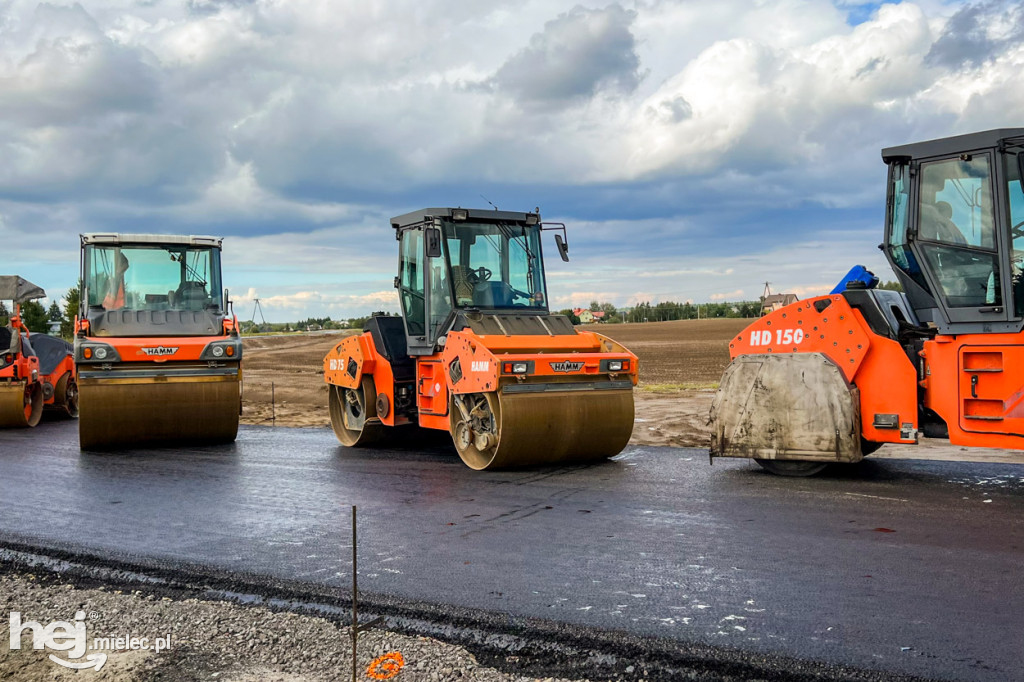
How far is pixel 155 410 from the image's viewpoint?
11055mm

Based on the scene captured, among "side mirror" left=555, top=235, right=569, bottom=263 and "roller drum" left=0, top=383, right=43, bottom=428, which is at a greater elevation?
"side mirror" left=555, top=235, right=569, bottom=263

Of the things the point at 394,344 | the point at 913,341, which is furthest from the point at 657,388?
the point at 913,341

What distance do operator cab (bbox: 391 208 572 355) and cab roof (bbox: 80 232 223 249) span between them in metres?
3.56

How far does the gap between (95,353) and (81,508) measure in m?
3.74

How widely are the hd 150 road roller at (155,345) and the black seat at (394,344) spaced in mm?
1977

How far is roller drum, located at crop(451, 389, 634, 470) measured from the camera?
338 inches

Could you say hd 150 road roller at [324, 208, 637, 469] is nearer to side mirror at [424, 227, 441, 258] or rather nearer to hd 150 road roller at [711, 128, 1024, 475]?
side mirror at [424, 227, 441, 258]

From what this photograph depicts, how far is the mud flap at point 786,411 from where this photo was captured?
7.58 meters

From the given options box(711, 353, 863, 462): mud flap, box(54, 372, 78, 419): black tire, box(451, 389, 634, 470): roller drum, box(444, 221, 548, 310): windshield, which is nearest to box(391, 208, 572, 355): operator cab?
box(444, 221, 548, 310): windshield

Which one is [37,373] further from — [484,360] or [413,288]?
[484,360]

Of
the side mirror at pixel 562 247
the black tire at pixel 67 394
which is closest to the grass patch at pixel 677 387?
the side mirror at pixel 562 247

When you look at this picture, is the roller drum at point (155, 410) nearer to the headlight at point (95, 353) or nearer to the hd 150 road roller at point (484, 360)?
the headlight at point (95, 353)

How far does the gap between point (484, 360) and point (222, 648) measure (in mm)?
4700

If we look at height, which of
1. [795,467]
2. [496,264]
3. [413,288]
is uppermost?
[496,264]
